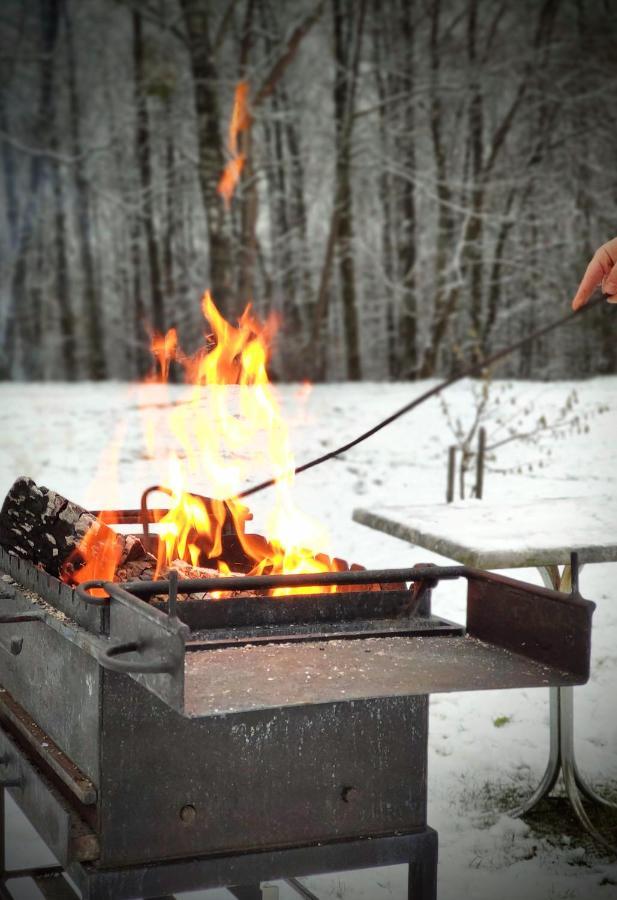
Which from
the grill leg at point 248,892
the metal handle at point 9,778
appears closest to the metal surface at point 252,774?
the metal handle at point 9,778

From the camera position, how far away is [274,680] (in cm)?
197

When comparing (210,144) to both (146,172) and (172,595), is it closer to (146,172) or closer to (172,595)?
(146,172)

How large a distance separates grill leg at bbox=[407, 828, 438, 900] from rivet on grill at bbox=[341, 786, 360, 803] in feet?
0.62

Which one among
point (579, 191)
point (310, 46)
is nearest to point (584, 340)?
point (579, 191)

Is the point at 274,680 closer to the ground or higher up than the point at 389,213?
closer to the ground

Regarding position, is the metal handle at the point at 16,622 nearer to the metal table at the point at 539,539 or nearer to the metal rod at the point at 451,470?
the metal table at the point at 539,539

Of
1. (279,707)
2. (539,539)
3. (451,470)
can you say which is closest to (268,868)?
(279,707)

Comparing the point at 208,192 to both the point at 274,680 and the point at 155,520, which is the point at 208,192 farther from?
the point at 274,680

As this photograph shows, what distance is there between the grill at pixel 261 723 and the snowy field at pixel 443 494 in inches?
36.2

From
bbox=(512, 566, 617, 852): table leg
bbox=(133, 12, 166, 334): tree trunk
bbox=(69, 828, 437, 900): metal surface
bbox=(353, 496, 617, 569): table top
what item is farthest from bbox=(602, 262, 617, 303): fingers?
bbox=(133, 12, 166, 334): tree trunk

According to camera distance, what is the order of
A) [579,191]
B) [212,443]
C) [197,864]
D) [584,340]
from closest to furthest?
1. [197,864]
2. [212,443]
3. [579,191]
4. [584,340]

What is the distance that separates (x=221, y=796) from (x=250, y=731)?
0.14 metres

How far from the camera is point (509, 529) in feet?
12.4

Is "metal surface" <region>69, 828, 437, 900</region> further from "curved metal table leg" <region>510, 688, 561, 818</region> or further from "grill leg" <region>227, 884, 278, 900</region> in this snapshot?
"curved metal table leg" <region>510, 688, 561, 818</region>
